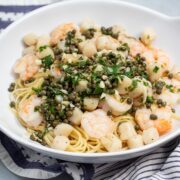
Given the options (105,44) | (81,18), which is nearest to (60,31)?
(81,18)

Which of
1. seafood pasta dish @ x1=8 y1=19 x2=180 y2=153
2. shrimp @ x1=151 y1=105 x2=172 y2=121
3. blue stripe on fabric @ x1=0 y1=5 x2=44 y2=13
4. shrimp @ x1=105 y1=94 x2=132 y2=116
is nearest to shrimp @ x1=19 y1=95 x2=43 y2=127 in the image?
seafood pasta dish @ x1=8 y1=19 x2=180 y2=153

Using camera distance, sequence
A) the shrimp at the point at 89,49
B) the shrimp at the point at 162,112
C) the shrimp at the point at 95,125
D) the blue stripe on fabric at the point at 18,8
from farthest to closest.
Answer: the blue stripe on fabric at the point at 18,8
the shrimp at the point at 89,49
the shrimp at the point at 162,112
the shrimp at the point at 95,125

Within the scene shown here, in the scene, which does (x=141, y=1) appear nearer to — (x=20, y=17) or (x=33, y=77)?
(x=20, y=17)

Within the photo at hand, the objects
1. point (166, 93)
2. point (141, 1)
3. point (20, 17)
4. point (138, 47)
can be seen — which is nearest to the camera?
point (166, 93)

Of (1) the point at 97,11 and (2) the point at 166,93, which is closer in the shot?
(2) the point at 166,93

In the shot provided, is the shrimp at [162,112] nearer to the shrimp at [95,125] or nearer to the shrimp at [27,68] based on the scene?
the shrimp at [95,125]

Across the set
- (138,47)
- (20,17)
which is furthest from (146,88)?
(20,17)

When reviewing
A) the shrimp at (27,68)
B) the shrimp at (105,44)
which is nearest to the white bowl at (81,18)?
the shrimp at (27,68)

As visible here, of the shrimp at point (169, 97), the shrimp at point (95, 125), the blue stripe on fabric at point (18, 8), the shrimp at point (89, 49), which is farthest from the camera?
the blue stripe on fabric at point (18, 8)
